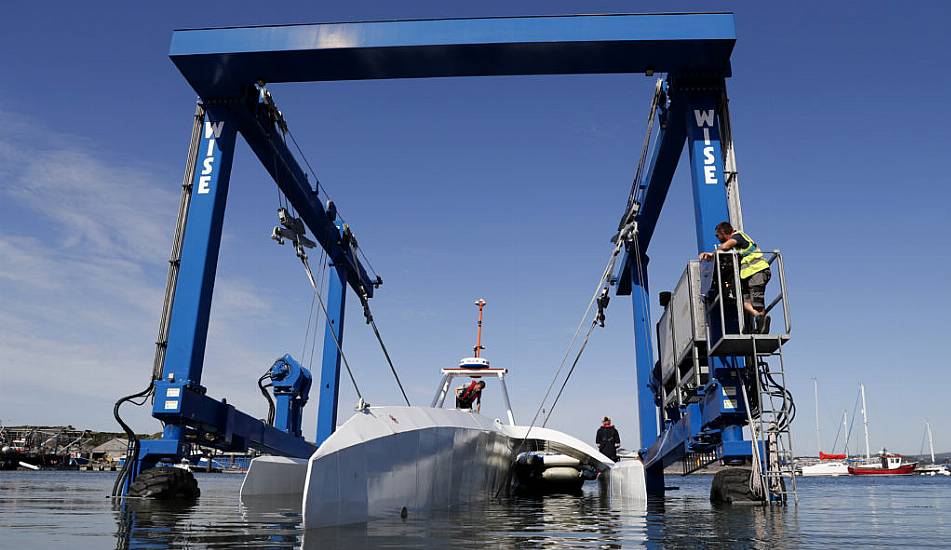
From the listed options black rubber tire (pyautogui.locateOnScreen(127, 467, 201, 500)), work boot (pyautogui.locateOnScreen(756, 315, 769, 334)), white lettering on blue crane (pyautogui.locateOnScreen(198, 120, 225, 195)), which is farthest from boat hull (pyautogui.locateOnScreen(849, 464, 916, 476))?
white lettering on blue crane (pyautogui.locateOnScreen(198, 120, 225, 195))

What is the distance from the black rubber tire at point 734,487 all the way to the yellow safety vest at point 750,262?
9.35 ft

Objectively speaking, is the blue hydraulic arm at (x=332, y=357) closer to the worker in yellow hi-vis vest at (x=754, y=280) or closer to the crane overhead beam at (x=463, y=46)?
the crane overhead beam at (x=463, y=46)

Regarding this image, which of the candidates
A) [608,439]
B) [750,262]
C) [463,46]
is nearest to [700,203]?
[750,262]

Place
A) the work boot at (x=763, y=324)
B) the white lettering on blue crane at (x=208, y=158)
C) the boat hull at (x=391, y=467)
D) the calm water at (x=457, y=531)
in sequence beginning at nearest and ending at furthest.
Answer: the calm water at (x=457, y=531) → the boat hull at (x=391, y=467) → the work boot at (x=763, y=324) → the white lettering on blue crane at (x=208, y=158)

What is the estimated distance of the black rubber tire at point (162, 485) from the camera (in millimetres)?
9766

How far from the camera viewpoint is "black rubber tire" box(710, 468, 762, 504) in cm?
905

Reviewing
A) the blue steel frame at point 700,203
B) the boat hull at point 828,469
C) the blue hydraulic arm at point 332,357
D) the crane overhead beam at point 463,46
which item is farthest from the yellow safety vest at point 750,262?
the boat hull at point 828,469

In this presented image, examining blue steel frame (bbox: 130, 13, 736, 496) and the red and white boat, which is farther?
the red and white boat

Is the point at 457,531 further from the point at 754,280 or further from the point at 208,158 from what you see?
the point at 208,158

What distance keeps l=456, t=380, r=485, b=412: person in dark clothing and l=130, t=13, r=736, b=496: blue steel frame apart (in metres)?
4.41

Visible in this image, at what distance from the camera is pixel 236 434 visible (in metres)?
11.6

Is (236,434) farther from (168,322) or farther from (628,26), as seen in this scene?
(628,26)

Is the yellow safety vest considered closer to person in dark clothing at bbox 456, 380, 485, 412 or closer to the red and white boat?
person in dark clothing at bbox 456, 380, 485, 412

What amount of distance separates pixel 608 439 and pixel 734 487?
7119mm
